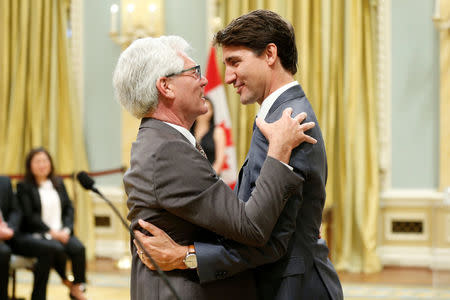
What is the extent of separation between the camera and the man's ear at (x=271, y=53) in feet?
6.42

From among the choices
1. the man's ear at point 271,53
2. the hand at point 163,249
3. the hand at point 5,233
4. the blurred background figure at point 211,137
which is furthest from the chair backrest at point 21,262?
the man's ear at point 271,53

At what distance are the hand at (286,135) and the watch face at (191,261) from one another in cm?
39

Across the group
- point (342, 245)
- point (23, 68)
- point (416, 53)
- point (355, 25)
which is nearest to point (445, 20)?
point (416, 53)

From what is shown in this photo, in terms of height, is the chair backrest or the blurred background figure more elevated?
the blurred background figure

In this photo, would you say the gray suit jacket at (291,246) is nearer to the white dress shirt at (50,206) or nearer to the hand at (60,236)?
the hand at (60,236)

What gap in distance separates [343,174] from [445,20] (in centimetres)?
189

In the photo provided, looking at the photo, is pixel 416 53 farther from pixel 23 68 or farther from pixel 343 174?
pixel 23 68

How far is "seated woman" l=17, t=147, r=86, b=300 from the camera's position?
17.0 feet

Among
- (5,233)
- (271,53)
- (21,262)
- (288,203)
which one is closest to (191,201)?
(288,203)

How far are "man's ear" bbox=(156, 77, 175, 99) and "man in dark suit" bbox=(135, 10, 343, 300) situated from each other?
0.20 meters

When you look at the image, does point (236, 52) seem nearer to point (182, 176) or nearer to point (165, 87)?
point (165, 87)

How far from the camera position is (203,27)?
22.3 ft

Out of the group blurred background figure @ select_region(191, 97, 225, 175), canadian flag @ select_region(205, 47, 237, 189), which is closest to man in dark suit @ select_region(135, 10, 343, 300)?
blurred background figure @ select_region(191, 97, 225, 175)

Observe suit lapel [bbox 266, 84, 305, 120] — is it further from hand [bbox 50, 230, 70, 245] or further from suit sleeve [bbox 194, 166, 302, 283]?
hand [bbox 50, 230, 70, 245]
